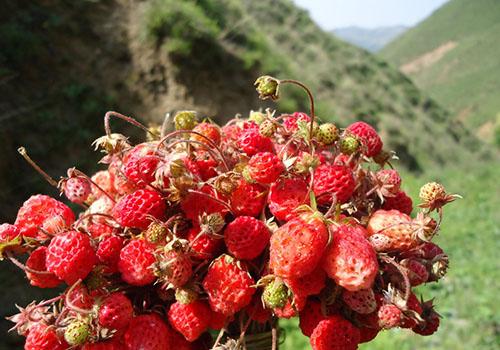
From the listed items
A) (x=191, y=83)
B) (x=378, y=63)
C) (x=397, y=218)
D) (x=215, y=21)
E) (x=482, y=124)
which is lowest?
(x=482, y=124)

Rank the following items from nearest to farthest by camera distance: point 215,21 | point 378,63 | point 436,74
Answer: point 215,21 → point 378,63 → point 436,74

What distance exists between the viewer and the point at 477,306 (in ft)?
16.5

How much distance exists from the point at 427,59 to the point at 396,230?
5773 cm

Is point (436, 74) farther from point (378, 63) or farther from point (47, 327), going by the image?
point (47, 327)

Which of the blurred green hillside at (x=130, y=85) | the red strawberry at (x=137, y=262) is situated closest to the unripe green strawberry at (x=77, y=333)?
the red strawberry at (x=137, y=262)

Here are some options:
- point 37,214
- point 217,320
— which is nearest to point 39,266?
point 37,214

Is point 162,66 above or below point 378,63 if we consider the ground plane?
above

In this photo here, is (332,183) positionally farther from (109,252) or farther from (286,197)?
(109,252)

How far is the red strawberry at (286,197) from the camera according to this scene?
920mm

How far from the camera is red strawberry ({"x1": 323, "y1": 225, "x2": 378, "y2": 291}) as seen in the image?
32.1 inches

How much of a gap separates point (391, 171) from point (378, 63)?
65.3 feet

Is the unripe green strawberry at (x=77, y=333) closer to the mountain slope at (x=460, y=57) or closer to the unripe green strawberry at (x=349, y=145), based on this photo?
the unripe green strawberry at (x=349, y=145)

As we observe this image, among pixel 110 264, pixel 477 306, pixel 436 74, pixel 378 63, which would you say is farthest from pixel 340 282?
pixel 436 74

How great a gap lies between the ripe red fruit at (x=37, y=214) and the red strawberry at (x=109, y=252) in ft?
0.26
